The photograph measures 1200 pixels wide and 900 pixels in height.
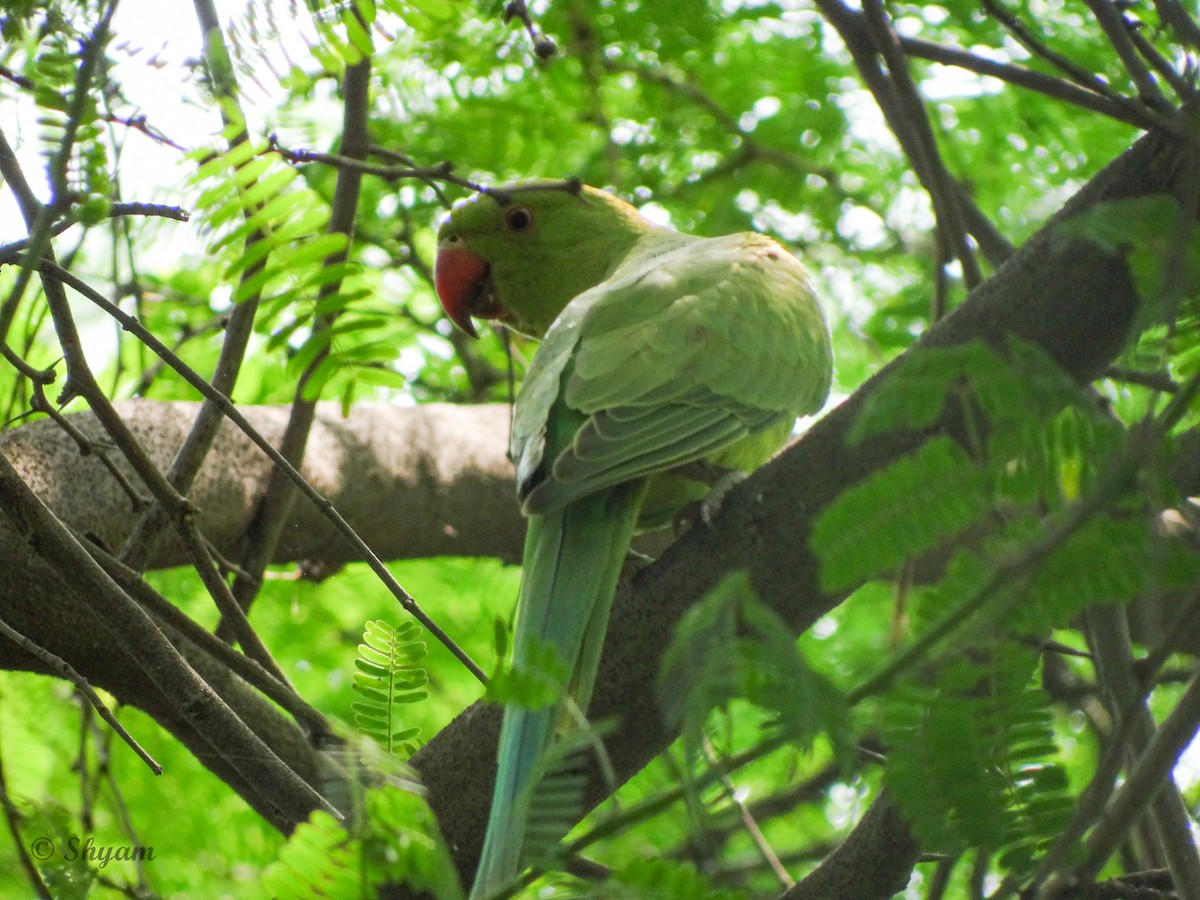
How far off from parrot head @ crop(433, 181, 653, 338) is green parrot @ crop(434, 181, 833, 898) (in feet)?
1.16

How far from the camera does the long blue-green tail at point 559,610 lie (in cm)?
179

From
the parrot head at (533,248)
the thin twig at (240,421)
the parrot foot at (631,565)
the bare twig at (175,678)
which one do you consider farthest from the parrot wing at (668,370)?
the parrot head at (533,248)

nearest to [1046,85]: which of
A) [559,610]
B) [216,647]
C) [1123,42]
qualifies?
[1123,42]

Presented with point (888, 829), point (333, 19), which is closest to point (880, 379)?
point (888, 829)

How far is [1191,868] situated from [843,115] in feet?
11.6

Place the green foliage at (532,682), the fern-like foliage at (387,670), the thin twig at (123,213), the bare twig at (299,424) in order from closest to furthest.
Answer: the green foliage at (532,682), the thin twig at (123,213), the fern-like foliage at (387,670), the bare twig at (299,424)

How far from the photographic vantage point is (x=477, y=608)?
13.6 ft

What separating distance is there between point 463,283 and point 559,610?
2020mm

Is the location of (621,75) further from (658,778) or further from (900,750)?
(900,750)

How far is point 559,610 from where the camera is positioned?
216 centimetres

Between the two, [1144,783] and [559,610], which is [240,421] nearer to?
[559,610]

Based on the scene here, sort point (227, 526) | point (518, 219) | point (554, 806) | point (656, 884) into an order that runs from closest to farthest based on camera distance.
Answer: point (656, 884) → point (554, 806) → point (227, 526) → point (518, 219)

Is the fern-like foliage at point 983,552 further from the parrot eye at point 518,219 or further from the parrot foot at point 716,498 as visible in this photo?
the parrot eye at point 518,219

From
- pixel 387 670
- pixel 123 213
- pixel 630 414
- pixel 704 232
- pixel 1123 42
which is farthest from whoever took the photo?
pixel 704 232
